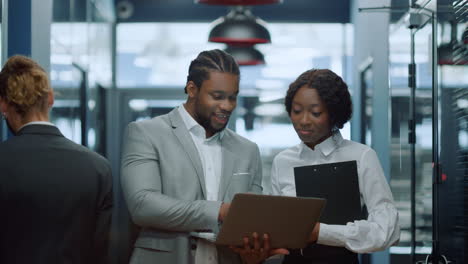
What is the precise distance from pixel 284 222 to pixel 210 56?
63 centimetres

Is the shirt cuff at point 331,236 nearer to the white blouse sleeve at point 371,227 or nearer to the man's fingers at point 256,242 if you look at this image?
the white blouse sleeve at point 371,227

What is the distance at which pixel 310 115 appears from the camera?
253cm

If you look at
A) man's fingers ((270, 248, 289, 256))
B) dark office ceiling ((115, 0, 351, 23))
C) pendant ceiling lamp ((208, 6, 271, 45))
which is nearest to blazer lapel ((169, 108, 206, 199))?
man's fingers ((270, 248, 289, 256))

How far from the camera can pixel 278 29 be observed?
858 centimetres

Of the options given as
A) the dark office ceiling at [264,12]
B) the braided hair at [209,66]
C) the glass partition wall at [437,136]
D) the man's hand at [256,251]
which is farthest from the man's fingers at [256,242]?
the dark office ceiling at [264,12]

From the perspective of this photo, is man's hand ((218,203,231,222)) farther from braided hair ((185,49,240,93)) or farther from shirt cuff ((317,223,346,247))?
braided hair ((185,49,240,93))

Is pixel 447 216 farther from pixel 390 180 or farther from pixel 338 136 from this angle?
pixel 390 180

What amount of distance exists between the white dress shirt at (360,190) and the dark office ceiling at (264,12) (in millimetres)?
6022

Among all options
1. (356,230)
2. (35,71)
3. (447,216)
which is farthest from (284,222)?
(447,216)

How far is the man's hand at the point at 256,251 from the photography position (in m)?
2.40

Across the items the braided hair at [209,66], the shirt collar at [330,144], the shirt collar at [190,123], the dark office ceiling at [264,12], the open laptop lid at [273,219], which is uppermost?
the dark office ceiling at [264,12]

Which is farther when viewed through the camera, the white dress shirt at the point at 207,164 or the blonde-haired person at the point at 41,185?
the white dress shirt at the point at 207,164

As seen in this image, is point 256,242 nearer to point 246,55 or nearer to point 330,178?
point 330,178

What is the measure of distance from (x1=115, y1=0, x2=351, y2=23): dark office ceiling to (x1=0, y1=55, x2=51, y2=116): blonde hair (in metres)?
6.34
